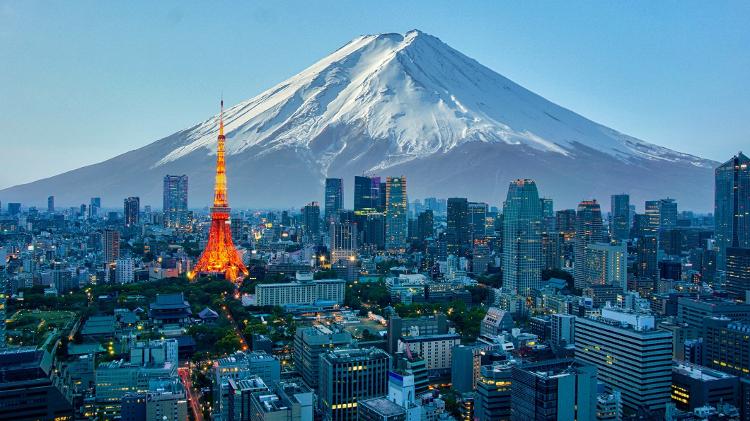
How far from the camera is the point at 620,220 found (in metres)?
41.1

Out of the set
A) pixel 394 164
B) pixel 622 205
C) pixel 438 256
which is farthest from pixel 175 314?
pixel 394 164

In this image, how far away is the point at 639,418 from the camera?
11.0 m

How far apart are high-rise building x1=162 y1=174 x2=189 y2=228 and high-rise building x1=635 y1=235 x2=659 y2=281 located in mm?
35510

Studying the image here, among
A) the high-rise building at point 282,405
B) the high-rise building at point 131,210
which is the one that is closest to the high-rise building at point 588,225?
the high-rise building at point 282,405

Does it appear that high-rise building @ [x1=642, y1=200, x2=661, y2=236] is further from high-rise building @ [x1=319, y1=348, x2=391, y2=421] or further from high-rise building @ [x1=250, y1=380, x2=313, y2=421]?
high-rise building @ [x1=250, y1=380, x2=313, y2=421]

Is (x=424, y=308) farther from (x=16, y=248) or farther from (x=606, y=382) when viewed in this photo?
(x=16, y=248)

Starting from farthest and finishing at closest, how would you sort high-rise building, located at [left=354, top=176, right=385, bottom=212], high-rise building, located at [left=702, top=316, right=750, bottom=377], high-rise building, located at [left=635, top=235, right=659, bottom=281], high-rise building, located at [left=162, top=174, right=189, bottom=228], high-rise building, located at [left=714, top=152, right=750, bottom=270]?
high-rise building, located at [left=162, top=174, right=189, bottom=228] < high-rise building, located at [left=354, top=176, right=385, bottom=212] < high-rise building, located at [left=714, top=152, right=750, bottom=270] < high-rise building, located at [left=635, top=235, right=659, bottom=281] < high-rise building, located at [left=702, top=316, right=750, bottom=377]

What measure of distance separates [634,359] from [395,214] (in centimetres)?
3067

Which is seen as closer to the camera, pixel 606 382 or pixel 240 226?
pixel 606 382

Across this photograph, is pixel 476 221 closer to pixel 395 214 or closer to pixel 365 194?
pixel 395 214

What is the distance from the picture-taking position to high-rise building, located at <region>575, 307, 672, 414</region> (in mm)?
12375

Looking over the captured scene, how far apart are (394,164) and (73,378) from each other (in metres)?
49.1

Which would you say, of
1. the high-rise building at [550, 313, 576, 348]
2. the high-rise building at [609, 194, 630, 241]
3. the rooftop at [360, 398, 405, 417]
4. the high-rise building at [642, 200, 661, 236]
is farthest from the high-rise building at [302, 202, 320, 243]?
the rooftop at [360, 398, 405, 417]

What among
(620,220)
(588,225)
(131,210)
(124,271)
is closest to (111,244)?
(124,271)
